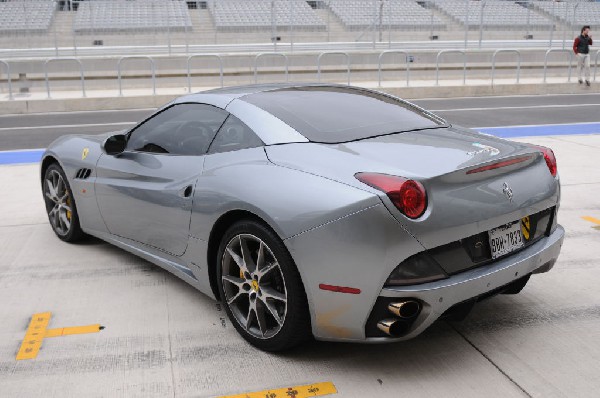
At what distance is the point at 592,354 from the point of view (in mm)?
3367

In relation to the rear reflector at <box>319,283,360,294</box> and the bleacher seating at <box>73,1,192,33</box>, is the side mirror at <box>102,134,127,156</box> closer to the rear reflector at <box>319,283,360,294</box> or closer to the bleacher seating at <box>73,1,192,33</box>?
the rear reflector at <box>319,283,360,294</box>

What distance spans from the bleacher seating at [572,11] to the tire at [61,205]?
97.7 feet

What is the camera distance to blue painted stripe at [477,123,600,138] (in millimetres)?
11672

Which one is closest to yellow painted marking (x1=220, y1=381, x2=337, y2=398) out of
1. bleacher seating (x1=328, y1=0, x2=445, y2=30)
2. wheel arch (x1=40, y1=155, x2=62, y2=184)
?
wheel arch (x1=40, y1=155, x2=62, y2=184)

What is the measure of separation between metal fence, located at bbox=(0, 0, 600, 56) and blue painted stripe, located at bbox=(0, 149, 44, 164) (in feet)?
53.2

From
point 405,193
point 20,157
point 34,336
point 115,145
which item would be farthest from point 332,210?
point 20,157

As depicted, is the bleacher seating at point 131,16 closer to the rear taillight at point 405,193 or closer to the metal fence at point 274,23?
the metal fence at point 274,23

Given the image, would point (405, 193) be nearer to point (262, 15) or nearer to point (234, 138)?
point (234, 138)

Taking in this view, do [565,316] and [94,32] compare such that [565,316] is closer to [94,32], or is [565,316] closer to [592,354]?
[592,354]

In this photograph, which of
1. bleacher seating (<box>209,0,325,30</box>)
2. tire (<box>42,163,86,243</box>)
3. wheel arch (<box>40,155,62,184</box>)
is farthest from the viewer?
bleacher seating (<box>209,0,325,30</box>)

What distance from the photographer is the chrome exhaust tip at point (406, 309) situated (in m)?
2.96

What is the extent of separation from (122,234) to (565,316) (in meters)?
2.91

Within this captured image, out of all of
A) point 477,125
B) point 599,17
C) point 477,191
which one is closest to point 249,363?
point 477,191

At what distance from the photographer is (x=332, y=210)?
3008 mm
